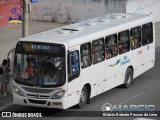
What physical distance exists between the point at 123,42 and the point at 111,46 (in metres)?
0.96

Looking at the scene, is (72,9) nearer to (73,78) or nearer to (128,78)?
(128,78)

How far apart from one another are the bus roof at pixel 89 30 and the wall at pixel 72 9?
42.8 feet

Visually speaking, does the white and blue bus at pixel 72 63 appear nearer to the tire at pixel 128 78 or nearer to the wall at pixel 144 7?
the tire at pixel 128 78

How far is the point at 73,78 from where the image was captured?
1673 centimetres

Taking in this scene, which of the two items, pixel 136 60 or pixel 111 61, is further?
pixel 136 60

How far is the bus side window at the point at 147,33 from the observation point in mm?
21648

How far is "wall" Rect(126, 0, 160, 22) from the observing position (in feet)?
115

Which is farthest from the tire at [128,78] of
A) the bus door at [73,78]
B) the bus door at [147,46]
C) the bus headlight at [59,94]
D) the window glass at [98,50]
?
the bus headlight at [59,94]

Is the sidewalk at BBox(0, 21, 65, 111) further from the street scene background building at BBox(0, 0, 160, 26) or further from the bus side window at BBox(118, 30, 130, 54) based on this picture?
the bus side window at BBox(118, 30, 130, 54)

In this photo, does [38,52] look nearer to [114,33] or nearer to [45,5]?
[114,33]

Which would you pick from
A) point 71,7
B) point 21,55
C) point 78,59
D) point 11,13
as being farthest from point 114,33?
point 71,7

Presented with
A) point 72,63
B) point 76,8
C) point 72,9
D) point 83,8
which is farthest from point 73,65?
point 72,9

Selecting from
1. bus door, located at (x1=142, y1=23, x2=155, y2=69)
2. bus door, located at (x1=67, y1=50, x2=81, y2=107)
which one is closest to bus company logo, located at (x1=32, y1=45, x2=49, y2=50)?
bus door, located at (x1=67, y1=50, x2=81, y2=107)

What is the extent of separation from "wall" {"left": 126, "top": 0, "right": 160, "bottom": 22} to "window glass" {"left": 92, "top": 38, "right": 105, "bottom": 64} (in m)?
16.4
